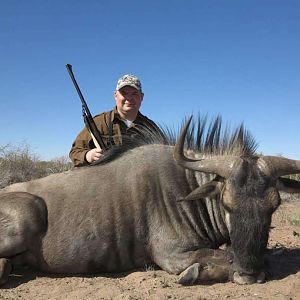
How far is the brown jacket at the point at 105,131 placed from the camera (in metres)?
6.65

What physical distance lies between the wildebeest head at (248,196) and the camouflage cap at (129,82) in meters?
2.46

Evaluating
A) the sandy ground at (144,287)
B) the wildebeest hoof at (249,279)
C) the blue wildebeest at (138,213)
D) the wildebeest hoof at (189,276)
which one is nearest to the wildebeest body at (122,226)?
the blue wildebeest at (138,213)

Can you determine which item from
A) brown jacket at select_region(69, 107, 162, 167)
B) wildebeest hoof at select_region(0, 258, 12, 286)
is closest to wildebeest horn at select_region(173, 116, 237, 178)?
brown jacket at select_region(69, 107, 162, 167)

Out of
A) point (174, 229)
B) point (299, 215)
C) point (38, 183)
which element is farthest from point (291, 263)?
point (299, 215)

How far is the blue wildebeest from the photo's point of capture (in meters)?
4.73

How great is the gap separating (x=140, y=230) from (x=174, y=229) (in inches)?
15.1

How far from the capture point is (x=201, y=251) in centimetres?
485

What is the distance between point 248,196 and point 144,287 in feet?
4.51

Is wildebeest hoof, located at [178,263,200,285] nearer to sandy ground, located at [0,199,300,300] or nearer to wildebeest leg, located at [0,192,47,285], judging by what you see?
sandy ground, located at [0,199,300,300]

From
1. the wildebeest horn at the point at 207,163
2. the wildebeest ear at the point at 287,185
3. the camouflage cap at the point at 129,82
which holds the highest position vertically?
the camouflage cap at the point at 129,82

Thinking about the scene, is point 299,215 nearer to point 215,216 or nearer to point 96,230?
point 215,216

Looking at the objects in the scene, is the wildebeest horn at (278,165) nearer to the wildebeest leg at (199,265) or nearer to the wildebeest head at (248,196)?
the wildebeest head at (248,196)

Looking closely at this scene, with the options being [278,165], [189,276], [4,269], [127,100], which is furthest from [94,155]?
[278,165]

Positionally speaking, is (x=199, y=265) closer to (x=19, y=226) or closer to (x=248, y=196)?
(x=248, y=196)
